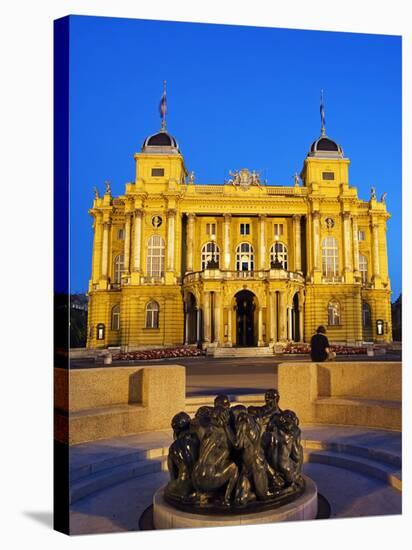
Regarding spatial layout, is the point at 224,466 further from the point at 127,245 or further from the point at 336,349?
the point at 127,245

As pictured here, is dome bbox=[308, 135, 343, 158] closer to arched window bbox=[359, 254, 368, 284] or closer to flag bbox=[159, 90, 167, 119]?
arched window bbox=[359, 254, 368, 284]

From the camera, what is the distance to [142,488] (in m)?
7.20

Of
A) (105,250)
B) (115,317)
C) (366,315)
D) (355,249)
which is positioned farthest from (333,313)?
(105,250)

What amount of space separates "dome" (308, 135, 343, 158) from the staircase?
3417mm

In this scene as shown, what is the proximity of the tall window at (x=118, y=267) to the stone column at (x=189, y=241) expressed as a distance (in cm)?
120

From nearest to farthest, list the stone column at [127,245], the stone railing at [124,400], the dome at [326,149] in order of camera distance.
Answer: the stone railing at [124,400]
the dome at [326,149]
the stone column at [127,245]

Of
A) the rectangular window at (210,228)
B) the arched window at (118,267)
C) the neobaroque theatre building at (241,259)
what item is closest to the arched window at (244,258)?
the neobaroque theatre building at (241,259)

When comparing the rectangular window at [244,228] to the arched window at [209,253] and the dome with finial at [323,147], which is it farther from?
the dome with finial at [323,147]

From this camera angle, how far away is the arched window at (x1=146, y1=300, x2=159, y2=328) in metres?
9.77

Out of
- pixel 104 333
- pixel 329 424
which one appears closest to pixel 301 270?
pixel 329 424

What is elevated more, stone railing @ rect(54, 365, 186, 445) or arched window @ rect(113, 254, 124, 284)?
arched window @ rect(113, 254, 124, 284)

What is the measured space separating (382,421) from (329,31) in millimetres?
6093

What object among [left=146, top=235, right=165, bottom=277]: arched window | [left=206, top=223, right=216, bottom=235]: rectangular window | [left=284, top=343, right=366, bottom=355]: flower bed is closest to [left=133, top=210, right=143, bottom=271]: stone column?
[left=146, top=235, right=165, bottom=277]: arched window

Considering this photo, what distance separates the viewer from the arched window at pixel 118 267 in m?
9.55
